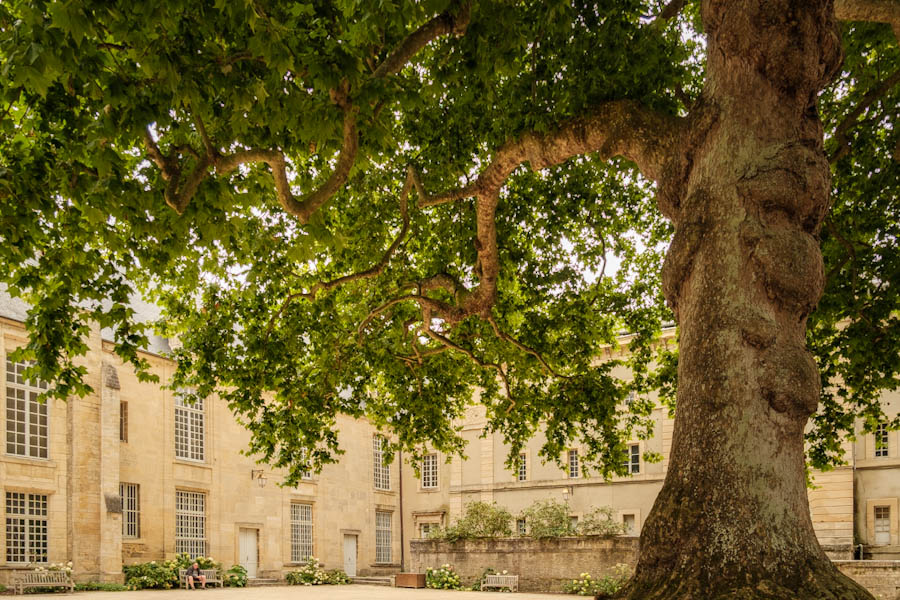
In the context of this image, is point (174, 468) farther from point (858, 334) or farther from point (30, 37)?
point (30, 37)

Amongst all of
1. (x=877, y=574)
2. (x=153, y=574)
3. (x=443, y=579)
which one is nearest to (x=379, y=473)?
(x=443, y=579)

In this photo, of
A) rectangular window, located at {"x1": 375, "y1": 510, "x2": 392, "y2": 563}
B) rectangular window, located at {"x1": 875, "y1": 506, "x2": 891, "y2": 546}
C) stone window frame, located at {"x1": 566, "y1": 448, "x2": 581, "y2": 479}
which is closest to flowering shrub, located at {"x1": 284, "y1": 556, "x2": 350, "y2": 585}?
rectangular window, located at {"x1": 375, "y1": 510, "x2": 392, "y2": 563}

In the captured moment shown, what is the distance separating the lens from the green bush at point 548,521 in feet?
94.9

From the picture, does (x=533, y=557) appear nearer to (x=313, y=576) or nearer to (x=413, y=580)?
(x=413, y=580)

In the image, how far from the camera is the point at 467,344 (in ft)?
48.3

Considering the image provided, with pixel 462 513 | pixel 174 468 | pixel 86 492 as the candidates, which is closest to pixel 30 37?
pixel 86 492

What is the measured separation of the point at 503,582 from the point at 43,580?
14.1 metres

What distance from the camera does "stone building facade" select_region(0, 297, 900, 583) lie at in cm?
2636

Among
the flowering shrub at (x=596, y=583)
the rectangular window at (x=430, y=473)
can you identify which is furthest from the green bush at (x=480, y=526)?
the rectangular window at (x=430, y=473)

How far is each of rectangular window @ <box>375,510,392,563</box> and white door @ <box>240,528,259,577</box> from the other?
28.2 feet

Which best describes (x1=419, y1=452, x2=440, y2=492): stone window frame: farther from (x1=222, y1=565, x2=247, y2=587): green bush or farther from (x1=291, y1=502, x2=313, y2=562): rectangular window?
(x1=222, y1=565, x2=247, y2=587): green bush

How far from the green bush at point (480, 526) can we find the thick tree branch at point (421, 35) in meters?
25.0

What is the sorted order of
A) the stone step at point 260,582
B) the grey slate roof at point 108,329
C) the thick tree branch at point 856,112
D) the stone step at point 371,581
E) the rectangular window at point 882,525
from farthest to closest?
the stone step at point 371,581
the stone step at point 260,582
the rectangular window at point 882,525
the grey slate roof at point 108,329
the thick tree branch at point 856,112

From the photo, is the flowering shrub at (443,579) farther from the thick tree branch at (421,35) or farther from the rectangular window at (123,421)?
the thick tree branch at (421,35)
